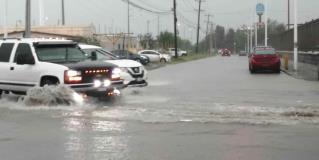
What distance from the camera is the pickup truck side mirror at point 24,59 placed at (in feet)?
55.0

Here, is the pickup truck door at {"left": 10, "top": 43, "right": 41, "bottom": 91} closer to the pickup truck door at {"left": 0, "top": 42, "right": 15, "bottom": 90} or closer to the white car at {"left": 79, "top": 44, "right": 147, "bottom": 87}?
the pickup truck door at {"left": 0, "top": 42, "right": 15, "bottom": 90}

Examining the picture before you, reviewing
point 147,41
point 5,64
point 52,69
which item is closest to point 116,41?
point 147,41

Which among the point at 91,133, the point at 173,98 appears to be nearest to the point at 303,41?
the point at 173,98

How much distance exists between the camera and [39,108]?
15375mm

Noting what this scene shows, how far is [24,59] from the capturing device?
55.3ft

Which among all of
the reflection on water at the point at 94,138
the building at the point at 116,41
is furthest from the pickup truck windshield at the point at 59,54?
the building at the point at 116,41

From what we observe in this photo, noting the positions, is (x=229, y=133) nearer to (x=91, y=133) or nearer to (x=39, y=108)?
(x=91, y=133)

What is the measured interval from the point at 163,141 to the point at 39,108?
Result: 236 inches

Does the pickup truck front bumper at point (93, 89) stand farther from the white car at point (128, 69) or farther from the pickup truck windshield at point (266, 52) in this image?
the pickup truck windshield at point (266, 52)

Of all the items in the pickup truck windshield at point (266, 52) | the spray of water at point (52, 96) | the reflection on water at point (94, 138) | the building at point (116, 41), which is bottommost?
the reflection on water at point (94, 138)

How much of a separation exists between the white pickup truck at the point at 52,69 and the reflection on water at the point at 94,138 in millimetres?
2437

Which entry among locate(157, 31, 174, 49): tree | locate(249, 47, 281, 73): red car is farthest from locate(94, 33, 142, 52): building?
locate(249, 47, 281, 73): red car

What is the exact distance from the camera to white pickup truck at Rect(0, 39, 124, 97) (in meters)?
16.1

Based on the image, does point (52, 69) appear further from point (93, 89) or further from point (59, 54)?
point (93, 89)
